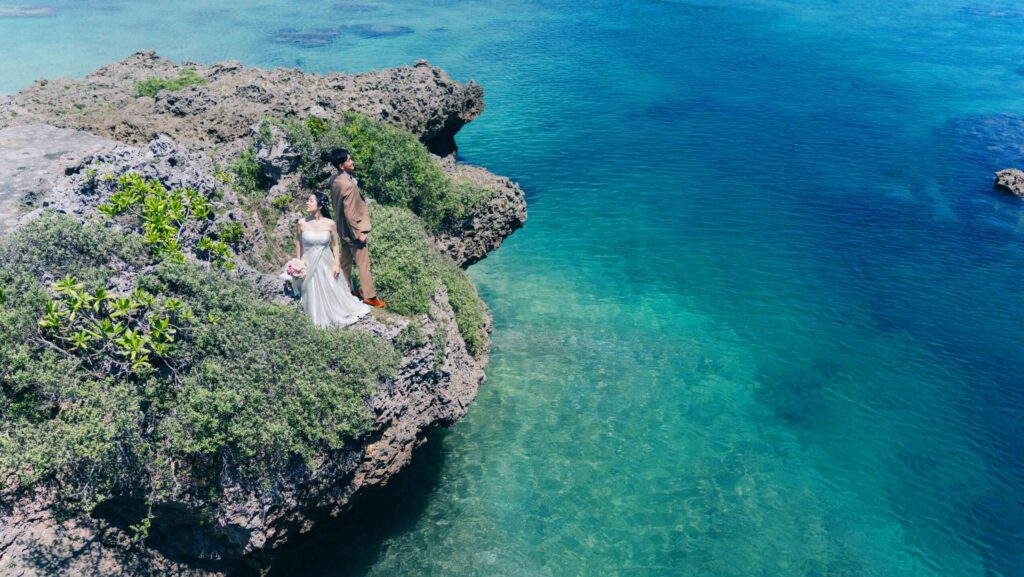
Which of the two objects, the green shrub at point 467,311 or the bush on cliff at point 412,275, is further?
the green shrub at point 467,311

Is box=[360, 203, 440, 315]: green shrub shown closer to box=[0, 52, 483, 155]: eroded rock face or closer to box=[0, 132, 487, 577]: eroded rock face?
box=[0, 132, 487, 577]: eroded rock face

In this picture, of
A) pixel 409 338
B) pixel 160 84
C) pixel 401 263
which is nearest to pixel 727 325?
pixel 401 263

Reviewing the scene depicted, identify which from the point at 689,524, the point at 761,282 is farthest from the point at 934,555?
the point at 761,282

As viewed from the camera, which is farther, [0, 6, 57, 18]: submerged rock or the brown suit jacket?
[0, 6, 57, 18]: submerged rock

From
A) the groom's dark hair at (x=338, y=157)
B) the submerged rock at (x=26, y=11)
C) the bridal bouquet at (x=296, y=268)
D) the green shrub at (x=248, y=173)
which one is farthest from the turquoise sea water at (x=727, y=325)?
the submerged rock at (x=26, y=11)

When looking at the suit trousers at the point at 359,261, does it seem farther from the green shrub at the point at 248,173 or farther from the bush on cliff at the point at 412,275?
the green shrub at the point at 248,173

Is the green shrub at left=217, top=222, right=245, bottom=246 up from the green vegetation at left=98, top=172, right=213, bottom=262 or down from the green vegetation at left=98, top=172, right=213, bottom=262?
down

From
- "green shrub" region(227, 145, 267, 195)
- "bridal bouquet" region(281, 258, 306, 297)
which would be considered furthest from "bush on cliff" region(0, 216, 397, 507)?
"green shrub" region(227, 145, 267, 195)
